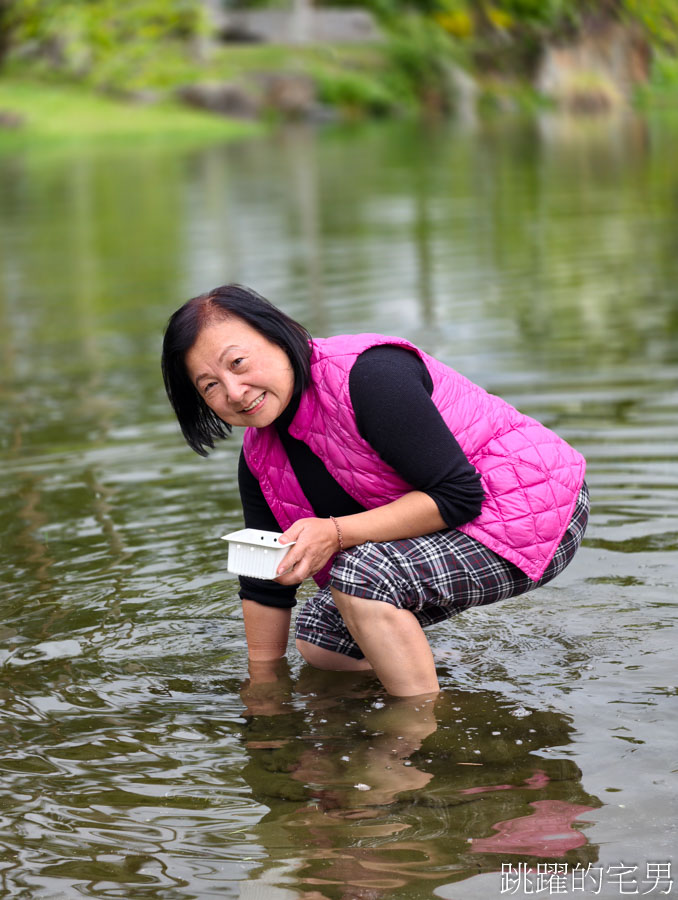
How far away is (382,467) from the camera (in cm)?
293

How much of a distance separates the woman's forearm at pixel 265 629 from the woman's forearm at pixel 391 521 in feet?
1.56

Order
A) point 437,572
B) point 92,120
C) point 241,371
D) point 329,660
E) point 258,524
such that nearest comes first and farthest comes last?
point 241,371
point 437,572
point 258,524
point 329,660
point 92,120

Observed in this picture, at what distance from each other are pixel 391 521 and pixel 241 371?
0.48 m

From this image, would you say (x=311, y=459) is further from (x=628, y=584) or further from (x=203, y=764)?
(x=628, y=584)

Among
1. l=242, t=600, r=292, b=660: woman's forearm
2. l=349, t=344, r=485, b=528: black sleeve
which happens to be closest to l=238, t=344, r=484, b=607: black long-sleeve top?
l=349, t=344, r=485, b=528: black sleeve

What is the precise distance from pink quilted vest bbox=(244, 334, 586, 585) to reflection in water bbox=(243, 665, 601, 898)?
397 mm

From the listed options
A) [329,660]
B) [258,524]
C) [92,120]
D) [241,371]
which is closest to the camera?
[241,371]

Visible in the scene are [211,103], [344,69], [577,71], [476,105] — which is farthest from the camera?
[344,69]

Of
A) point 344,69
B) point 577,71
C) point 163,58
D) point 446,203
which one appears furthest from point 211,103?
point 446,203

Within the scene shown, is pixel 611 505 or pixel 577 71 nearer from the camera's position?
pixel 611 505

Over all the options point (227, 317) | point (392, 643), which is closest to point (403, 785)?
point (392, 643)

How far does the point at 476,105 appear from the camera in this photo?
39406 mm

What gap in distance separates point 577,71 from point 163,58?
491 inches

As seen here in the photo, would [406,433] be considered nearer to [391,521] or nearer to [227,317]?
[391,521]
